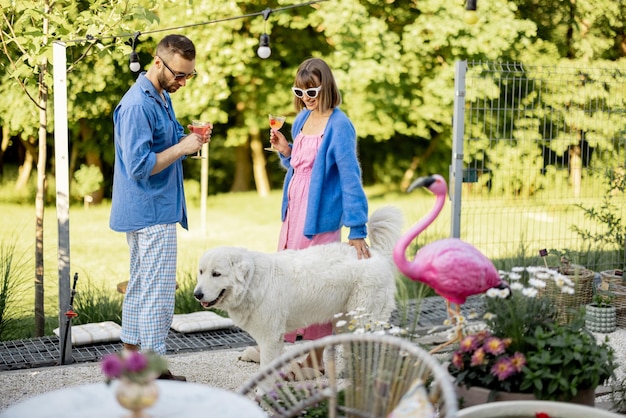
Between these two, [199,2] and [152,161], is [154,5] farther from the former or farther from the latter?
[199,2]

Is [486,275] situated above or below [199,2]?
below

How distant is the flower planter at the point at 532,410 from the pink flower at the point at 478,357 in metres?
0.31

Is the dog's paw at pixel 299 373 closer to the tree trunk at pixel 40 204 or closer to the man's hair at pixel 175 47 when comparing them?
the man's hair at pixel 175 47

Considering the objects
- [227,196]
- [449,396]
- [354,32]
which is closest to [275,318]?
[449,396]

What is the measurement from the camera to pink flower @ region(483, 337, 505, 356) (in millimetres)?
3041

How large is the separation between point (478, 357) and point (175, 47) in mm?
2121

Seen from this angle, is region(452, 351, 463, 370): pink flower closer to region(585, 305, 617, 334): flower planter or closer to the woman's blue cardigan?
the woman's blue cardigan

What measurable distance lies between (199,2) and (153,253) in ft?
27.4

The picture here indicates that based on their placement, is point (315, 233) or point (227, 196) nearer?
point (315, 233)

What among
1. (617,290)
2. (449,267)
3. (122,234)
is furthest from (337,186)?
(122,234)

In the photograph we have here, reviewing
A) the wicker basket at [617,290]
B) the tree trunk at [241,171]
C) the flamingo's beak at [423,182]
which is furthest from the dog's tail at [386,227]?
the tree trunk at [241,171]

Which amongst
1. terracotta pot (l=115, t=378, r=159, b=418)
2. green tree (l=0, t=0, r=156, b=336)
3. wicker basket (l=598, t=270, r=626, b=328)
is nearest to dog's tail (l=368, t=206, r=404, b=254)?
green tree (l=0, t=0, r=156, b=336)

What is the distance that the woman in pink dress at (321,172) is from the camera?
4176 mm

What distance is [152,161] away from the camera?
3.76 metres
